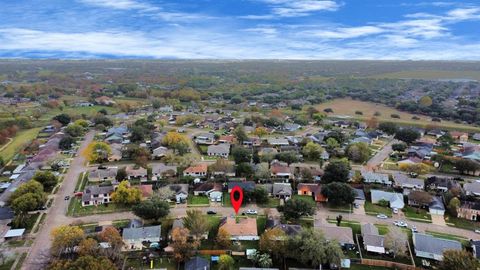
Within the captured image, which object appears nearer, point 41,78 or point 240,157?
point 240,157

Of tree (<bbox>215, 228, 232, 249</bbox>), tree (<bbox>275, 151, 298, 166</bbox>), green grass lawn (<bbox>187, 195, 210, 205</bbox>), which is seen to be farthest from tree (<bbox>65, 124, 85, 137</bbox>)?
tree (<bbox>215, 228, 232, 249</bbox>)

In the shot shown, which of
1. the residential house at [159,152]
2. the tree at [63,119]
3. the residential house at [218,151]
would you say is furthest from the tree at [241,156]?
the tree at [63,119]

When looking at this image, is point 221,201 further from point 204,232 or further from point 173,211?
point 204,232

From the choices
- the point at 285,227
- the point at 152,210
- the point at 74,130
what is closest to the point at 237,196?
the point at 285,227

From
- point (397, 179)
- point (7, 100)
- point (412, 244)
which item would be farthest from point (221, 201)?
point (7, 100)

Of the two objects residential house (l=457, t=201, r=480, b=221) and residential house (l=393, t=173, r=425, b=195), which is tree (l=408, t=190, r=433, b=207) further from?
residential house (l=393, t=173, r=425, b=195)

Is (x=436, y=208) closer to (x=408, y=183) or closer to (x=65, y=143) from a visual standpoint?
(x=408, y=183)
